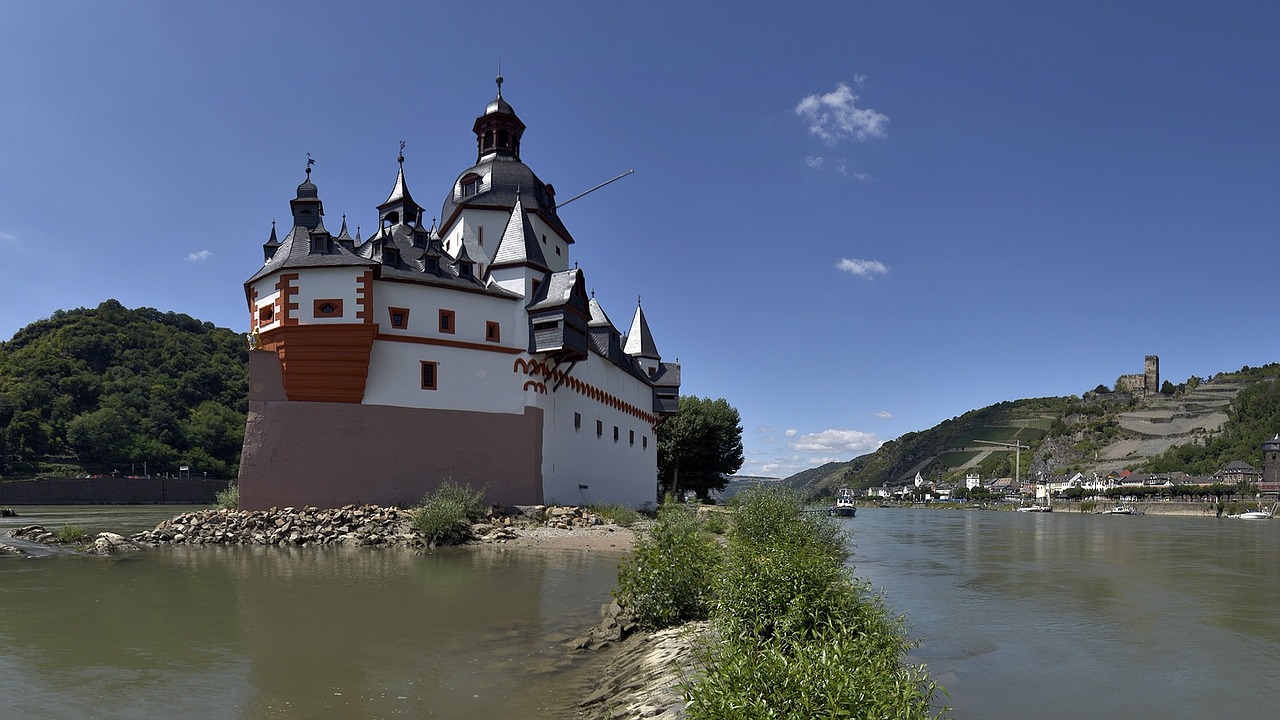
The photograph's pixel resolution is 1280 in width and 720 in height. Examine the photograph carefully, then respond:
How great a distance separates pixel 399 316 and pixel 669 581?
2363cm

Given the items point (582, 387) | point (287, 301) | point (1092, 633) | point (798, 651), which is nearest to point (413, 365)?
point (287, 301)

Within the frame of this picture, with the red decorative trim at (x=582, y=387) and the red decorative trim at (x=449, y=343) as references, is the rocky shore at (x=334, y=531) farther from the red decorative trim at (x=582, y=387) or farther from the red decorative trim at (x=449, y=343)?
the red decorative trim at (x=449, y=343)

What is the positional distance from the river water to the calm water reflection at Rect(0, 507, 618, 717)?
0.16 ft

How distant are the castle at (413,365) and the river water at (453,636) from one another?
→ 6.58m

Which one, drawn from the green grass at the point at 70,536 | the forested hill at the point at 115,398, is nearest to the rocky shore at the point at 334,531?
the green grass at the point at 70,536

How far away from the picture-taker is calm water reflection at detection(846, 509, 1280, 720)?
35.8ft

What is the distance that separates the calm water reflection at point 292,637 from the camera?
9.71 m

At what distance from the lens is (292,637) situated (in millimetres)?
13305

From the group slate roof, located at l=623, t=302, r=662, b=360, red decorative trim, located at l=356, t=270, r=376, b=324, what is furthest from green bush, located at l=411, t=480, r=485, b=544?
slate roof, located at l=623, t=302, r=662, b=360

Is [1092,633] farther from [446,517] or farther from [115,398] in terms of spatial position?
[115,398]

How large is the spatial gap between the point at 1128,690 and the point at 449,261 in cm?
3009

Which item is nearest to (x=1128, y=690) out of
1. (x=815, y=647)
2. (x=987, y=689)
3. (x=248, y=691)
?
(x=987, y=689)

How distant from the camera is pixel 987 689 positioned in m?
10.9

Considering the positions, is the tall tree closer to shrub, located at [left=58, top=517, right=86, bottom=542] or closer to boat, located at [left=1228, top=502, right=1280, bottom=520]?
shrub, located at [left=58, top=517, right=86, bottom=542]
